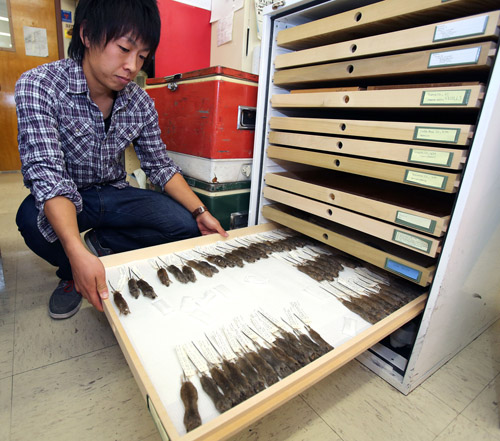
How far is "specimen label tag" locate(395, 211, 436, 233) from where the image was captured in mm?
792

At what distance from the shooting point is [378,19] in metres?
0.84

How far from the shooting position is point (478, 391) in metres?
1.02

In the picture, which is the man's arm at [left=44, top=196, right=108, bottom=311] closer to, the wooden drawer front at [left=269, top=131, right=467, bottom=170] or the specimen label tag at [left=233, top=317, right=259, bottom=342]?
the specimen label tag at [left=233, top=317, right=259, bottom=342]

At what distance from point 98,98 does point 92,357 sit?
91 centimetres

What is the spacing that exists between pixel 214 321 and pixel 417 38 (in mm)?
851

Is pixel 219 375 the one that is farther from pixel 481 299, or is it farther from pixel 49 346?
pixel 481 299

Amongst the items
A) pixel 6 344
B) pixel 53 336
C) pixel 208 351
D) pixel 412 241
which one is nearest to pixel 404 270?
pixel 412 241

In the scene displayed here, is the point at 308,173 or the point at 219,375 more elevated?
the point at 308,173

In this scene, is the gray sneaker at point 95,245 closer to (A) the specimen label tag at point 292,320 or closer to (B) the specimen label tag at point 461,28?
(A) the specimen label tag at point 292,320

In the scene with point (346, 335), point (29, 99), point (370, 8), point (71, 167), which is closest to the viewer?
point (346, 335)

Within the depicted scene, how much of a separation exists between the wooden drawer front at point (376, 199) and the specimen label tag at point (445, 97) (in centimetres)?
27

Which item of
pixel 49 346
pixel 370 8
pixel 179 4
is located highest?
pixel 179 4

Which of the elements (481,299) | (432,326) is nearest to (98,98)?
(432,326)

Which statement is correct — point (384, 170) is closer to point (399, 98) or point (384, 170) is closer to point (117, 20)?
point (399, 98)
